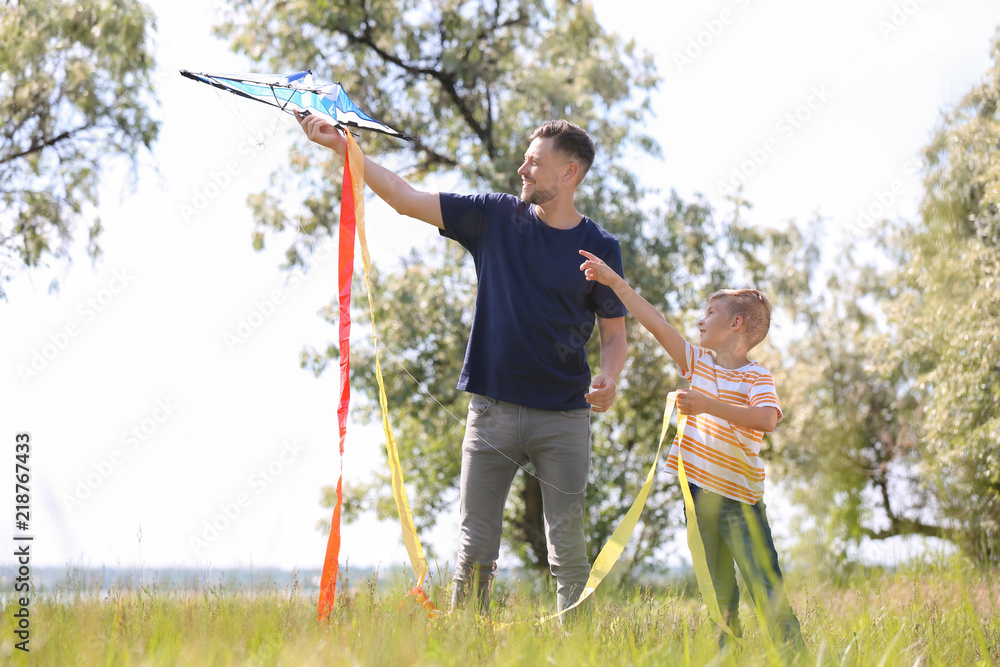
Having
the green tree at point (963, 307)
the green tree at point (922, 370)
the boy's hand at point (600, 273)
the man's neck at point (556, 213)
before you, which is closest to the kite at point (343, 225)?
the man's neck at point (556, 213)

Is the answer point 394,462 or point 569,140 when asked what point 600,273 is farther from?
point 394,462

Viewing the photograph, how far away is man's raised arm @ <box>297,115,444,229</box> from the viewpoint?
3.19 metres

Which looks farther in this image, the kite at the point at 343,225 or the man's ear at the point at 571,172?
the man's ear at the point at 571,172

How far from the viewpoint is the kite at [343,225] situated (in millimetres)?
2938

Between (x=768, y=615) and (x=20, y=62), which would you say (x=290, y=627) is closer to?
(x=768, y=615)

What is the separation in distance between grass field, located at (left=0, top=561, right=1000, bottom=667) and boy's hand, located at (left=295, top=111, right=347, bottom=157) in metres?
1.73

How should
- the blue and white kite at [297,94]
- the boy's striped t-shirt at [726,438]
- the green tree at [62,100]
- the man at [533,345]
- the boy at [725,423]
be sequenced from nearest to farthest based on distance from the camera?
the boy at [725,423]
the boy's striped t-shirt at [726,438]
the man at [533,345]
the blue and white kite at [297,94]
the green tree at [62,100]

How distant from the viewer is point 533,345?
3207 millimetres

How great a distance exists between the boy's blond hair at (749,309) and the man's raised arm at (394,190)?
4.01 ft

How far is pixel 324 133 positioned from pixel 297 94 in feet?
1.37

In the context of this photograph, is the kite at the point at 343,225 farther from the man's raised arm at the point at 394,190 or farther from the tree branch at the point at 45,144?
the tree branch at the point at 45,144

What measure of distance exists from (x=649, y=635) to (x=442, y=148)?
10.4m

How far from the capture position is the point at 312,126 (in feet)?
10.4

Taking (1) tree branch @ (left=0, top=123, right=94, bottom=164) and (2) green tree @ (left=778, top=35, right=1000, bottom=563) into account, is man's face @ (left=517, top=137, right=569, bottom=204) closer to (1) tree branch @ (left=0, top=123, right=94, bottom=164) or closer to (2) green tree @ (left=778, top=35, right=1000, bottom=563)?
(2) green tree @ (left=778, top=35, right=1000, bottom=563)
